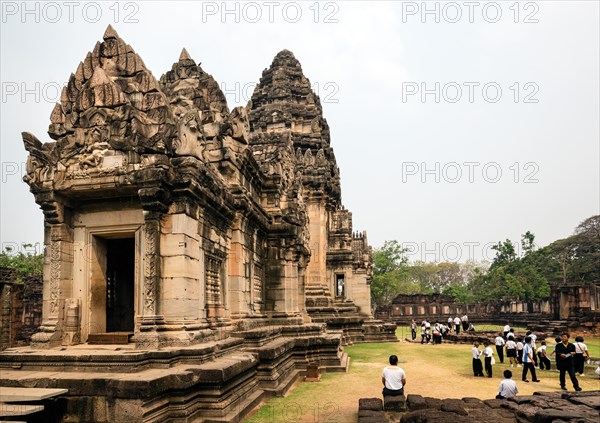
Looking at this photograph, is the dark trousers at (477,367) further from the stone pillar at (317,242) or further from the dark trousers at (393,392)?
the stone pillar at (317,242)

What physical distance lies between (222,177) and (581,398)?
8.07 metres

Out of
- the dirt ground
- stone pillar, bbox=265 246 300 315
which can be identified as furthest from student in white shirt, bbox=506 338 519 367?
stone pillar, bbox=265 246 300 315

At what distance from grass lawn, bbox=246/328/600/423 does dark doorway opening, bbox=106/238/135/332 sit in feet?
10.7

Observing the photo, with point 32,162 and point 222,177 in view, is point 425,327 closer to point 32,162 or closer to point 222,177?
point 222,177

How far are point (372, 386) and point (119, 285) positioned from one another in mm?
6511

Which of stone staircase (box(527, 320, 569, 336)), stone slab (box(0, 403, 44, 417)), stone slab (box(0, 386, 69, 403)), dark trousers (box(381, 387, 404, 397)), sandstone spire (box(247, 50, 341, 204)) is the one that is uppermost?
sandstone spire (box(247, 50, 341, 204))

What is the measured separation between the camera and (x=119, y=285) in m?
9.93

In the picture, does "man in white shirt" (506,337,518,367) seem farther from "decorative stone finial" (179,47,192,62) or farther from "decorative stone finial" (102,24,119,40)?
"decorative stone finial" (102,24,119,40)

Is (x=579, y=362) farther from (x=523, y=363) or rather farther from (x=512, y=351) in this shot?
(x=512, y=351)

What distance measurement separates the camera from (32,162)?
8164 mm

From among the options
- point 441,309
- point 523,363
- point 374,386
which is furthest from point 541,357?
point 441,309

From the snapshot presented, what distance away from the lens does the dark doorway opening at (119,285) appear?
9625 millimetres

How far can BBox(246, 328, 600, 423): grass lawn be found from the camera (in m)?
9.05

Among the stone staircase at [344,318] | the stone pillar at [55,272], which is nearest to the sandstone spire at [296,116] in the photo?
the stone staircase at [344,318]
